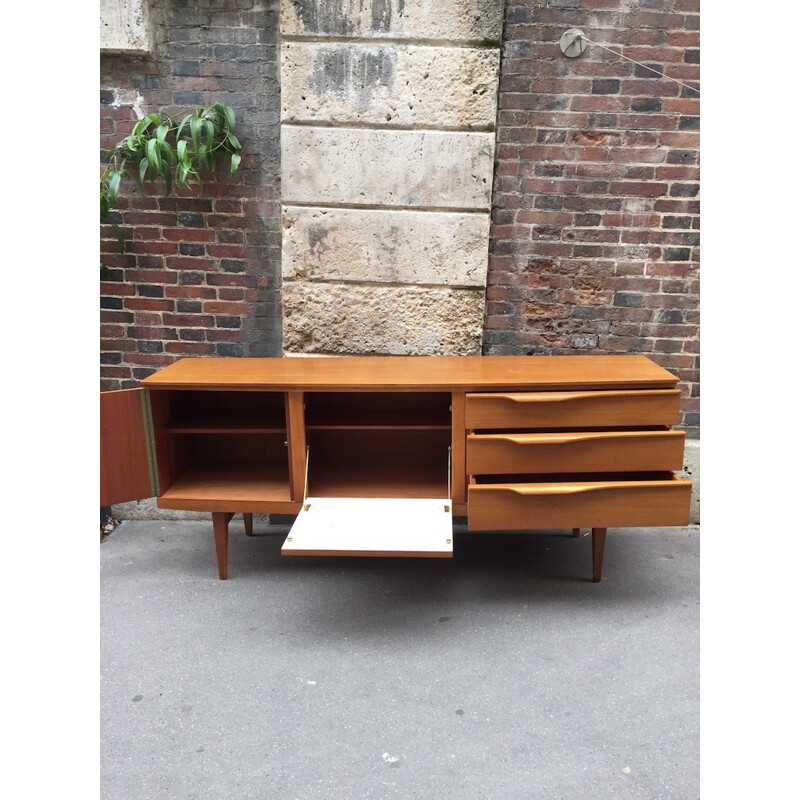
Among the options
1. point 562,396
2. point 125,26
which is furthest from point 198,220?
point 562,396

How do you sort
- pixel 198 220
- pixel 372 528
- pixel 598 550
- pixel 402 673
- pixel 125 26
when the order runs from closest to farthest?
1. pixel 402 673
2. pixel 372 528
3. pixel 598 550
4. pixel 125 26
5. pixel 198 220

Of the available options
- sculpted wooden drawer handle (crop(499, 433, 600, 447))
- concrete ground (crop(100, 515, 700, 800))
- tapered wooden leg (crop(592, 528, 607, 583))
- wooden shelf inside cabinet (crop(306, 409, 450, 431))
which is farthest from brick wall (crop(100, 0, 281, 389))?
tapered wooden leg (crop(592, 528, 607, 583))

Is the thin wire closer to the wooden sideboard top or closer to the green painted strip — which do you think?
the wooden sideboard top

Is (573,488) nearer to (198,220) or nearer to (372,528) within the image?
(372,528)

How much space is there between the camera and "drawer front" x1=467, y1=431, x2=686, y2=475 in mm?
2139

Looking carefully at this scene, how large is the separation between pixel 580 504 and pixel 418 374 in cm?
75

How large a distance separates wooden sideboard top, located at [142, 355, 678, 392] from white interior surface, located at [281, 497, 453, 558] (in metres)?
0.43

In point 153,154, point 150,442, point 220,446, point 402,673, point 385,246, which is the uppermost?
point 153,154

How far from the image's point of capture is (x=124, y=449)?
7.53 ft

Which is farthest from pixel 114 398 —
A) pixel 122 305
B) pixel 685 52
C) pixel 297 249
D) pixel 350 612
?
pixel 685 52

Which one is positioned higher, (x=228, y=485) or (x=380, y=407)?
(x=380, y=407)

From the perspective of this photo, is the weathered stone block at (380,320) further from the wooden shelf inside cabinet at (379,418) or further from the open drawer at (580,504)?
the open drawer at (580,504)

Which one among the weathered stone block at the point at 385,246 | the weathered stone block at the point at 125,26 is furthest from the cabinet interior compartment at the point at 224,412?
the weathered stone block at the point at 125,26

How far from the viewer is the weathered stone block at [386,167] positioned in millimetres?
2570
